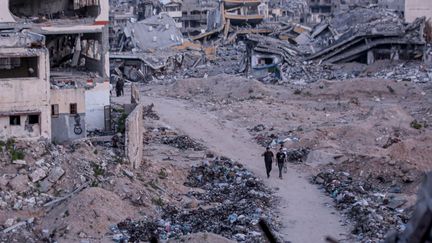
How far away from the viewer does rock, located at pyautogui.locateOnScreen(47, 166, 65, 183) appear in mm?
16547

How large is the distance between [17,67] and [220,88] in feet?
58.1

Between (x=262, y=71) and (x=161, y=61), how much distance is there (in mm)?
5549

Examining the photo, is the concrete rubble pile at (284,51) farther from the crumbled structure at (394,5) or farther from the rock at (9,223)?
the rock at (9,223)

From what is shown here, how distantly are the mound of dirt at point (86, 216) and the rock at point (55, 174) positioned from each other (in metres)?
0.95

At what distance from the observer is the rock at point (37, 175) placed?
16312mm

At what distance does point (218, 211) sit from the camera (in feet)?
53.8

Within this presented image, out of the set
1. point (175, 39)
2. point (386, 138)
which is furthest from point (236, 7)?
point (386, 138)

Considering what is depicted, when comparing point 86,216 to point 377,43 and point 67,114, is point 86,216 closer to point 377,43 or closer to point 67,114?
point 67,114

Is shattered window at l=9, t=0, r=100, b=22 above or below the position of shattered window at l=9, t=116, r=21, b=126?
above

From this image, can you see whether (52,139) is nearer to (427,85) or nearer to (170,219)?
(170,219)

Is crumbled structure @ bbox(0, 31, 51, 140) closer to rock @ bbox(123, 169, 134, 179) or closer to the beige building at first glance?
rock @ bbox(123, 169, 134, 179)

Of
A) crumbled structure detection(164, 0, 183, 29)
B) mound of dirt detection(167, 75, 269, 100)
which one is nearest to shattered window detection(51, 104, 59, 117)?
mound of dirt detection(167, 75, 269, 100)

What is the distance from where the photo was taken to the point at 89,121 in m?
23.3

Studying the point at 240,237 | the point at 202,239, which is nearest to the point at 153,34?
the point at 240,237
